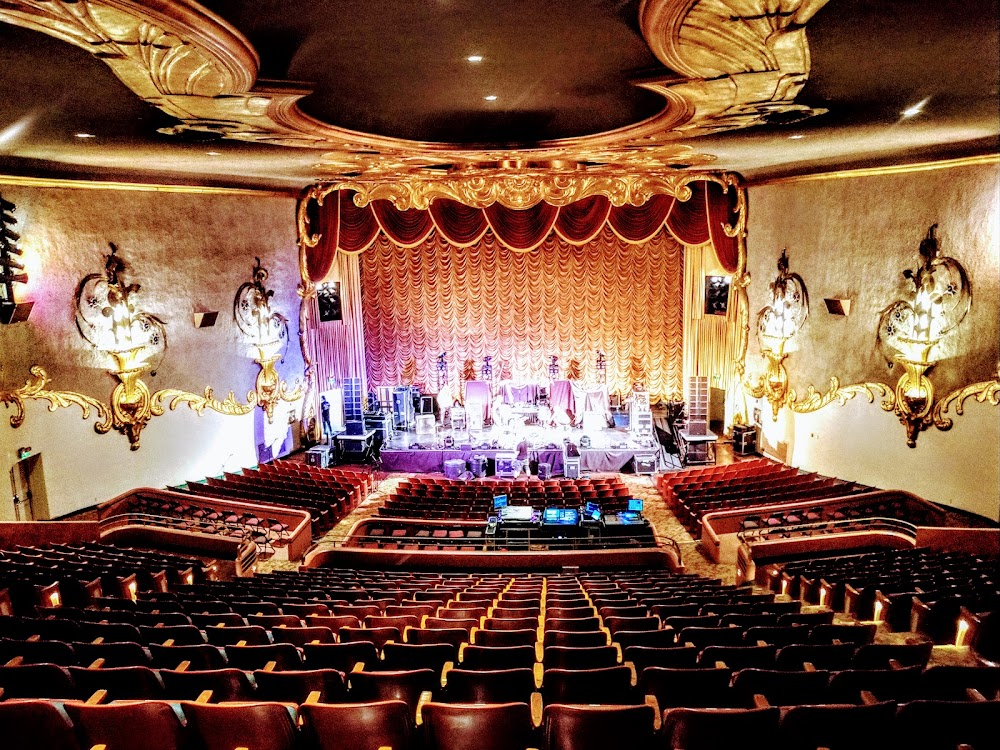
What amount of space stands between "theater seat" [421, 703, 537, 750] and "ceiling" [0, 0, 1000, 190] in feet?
14.4

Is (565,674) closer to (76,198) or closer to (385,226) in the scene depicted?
(76,198)

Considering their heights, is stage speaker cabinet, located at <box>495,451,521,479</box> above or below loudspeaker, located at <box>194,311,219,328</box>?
below

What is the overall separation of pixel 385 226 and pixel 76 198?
693 cm

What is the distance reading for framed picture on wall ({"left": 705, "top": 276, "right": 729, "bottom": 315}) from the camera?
1809cm

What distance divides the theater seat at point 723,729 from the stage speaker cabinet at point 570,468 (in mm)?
13457

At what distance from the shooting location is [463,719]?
123 inches

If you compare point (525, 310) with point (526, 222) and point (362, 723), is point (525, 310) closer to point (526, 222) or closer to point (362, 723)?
point (526, 222)

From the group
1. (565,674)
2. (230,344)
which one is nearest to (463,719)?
(565,674)

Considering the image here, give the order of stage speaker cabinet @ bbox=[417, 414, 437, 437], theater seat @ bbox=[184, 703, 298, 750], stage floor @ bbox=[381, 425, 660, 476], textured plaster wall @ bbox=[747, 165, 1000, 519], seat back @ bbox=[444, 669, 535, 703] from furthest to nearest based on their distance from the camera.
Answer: stage speaker cabinet @ bbox=[417, 414, 437, 437], stage floor @ bbox=[381, 425, 660, 476], textured plaster wall @ bbox=[747, 165, 1000, 519], seat back @ bbox=[444, 669, 535, 703], theater seat @ bbox=[184, 703, 298, 750]

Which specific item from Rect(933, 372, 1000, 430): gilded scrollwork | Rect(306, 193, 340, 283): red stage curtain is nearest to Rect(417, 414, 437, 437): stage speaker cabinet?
Rect(306, 193, 340, 283): red stage curtain

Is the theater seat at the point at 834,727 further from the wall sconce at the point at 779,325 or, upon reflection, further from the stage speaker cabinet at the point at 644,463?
the stage speaker cabinet at the point at 644,463

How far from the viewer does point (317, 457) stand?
56.7ft

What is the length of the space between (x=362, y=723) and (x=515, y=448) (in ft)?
46.2

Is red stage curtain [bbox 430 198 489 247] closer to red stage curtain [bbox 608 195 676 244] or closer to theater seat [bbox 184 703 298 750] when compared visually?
red stage curtain [bbox 608 195 676 244]
